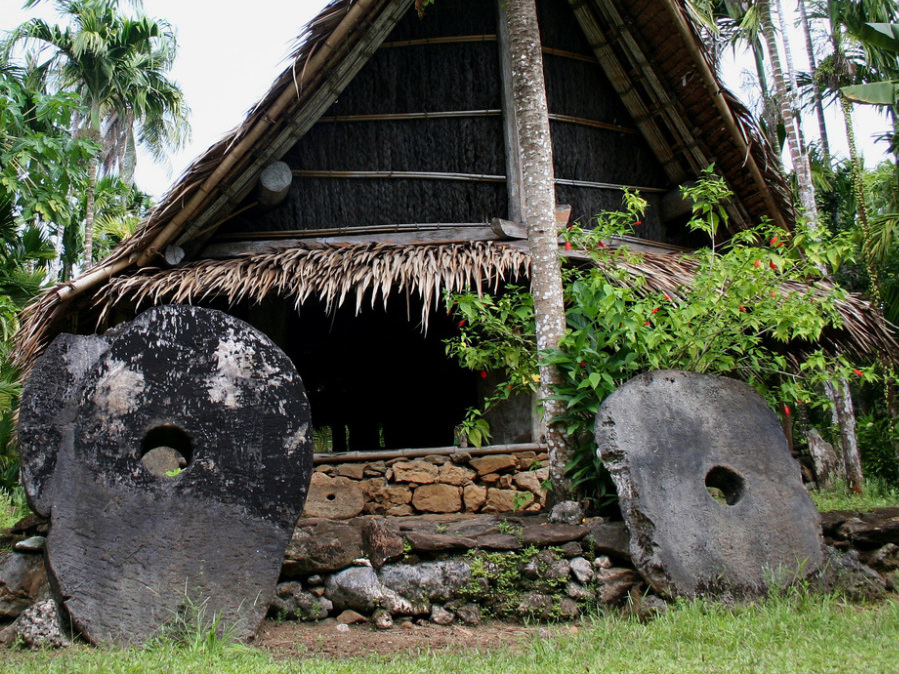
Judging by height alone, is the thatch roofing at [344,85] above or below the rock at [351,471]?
→ above

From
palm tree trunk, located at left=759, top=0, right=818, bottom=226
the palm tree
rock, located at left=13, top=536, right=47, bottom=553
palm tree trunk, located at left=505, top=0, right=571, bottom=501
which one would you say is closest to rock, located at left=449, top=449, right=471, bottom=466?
palm tree trunk, located at left=505, top=0, right=571, bottom=501

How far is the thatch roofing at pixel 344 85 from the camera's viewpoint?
218 inches

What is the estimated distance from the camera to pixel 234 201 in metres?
5.90

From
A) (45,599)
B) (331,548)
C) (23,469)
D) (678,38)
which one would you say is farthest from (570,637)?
(678,38)

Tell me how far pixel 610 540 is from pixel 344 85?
13.5 ft

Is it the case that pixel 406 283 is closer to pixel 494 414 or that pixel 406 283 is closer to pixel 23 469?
pixel 494 414

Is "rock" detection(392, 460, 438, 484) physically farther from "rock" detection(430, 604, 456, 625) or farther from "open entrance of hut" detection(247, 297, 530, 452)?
"rock" detection(430, 604, 456, 625)

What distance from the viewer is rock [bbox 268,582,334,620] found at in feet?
12.5

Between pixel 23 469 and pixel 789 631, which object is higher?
pixel 23 469

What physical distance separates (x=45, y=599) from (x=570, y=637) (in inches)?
95.1

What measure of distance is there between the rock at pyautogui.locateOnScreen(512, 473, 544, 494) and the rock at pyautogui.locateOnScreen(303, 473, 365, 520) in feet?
3.88

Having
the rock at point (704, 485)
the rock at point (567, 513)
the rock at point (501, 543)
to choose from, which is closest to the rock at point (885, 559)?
the rock at point (704, 485)

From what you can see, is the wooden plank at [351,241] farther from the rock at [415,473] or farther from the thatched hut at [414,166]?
the rock at [415,473]

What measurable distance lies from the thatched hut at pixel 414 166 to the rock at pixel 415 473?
1226mm
